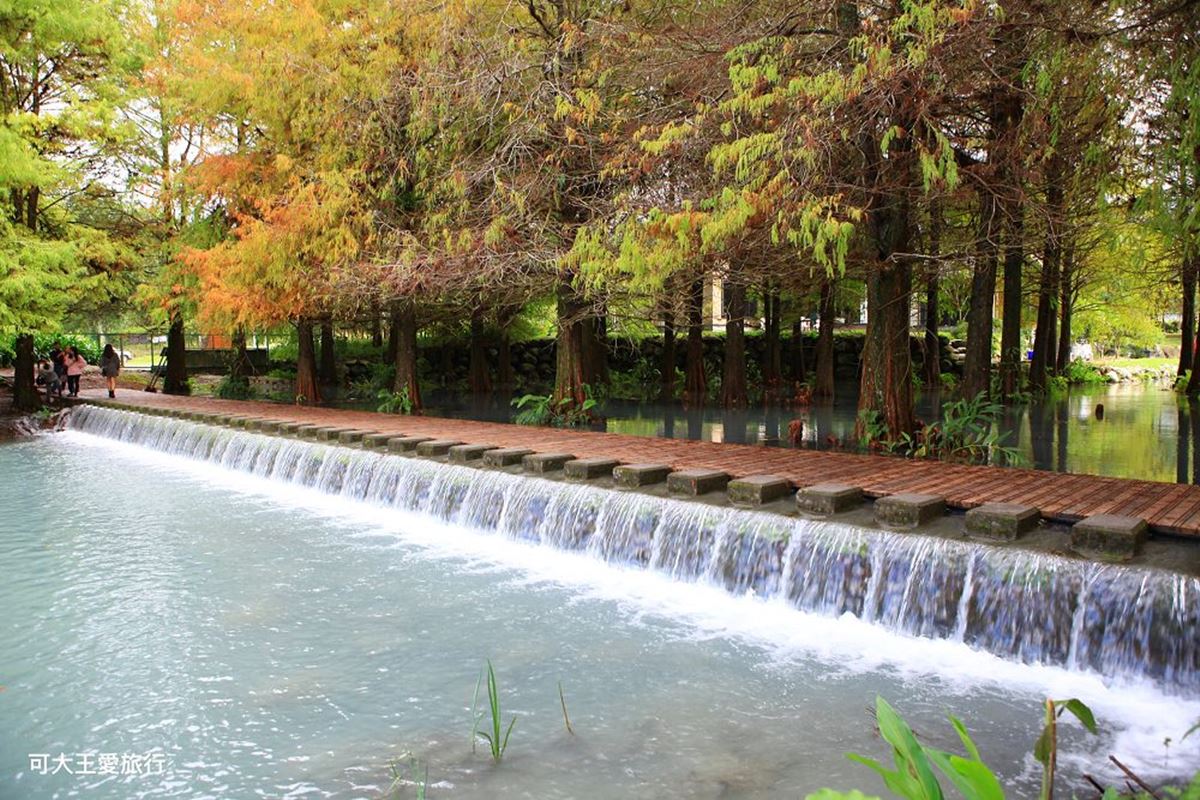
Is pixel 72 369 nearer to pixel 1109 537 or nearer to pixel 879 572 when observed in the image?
pixel 879 572

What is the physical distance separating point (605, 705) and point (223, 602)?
3.78 m

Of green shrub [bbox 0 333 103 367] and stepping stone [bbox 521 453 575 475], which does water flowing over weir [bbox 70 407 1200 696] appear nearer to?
stepping stone [bbox 521 453 575 475]

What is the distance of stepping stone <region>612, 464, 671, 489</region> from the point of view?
8.79 m

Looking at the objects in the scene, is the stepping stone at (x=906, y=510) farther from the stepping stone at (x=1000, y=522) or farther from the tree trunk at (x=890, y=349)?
the tree trunk at (x=890, y=349)

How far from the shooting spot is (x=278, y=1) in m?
17.5

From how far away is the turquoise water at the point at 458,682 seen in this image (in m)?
4.36

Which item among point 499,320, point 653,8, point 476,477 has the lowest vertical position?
point 476,477

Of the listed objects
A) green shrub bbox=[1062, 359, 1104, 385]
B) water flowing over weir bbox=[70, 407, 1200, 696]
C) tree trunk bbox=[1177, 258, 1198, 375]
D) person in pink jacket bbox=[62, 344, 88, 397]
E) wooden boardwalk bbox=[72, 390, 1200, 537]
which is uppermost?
tree trunk bbox=[1177, 258, 1198, 375]

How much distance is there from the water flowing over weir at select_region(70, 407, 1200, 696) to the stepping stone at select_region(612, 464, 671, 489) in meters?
0.34

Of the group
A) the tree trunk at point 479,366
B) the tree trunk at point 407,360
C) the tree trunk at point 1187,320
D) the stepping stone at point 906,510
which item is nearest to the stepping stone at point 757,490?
the stepping stone at point 906,510

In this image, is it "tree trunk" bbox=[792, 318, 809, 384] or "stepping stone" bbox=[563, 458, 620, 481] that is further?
"tree trunk" bbox=[792, 318, 809, 384]

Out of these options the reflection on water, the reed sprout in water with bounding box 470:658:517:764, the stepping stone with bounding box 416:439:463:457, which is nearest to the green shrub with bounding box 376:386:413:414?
the reflection on water

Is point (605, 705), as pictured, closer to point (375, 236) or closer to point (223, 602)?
point (223, 602)

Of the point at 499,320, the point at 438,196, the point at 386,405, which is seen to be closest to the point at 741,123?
the point at 438,196
